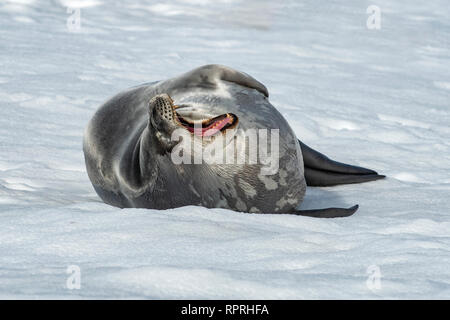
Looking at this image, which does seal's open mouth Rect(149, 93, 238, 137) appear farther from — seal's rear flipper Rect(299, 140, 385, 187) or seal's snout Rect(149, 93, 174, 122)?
seal's rear flipper Rect(299, 140, 385, 187)

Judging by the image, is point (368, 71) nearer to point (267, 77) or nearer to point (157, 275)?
point (267, 77)

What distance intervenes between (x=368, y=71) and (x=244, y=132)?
438cm

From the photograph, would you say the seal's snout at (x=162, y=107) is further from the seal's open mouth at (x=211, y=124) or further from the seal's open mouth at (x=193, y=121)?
the seal's open mouth at (x=211, y=124)

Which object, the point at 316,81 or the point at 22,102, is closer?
the point at 22,102

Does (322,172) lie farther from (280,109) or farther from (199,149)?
(280,109)

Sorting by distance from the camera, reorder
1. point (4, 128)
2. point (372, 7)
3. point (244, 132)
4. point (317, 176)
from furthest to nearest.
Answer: point (372, 7) < point (4, 128) < point (317, 176) < point (244, 132)

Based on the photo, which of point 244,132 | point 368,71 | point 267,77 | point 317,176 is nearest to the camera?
point 244,132

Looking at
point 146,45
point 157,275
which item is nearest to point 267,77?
point 146,45

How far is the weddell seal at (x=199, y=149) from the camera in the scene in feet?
11.3

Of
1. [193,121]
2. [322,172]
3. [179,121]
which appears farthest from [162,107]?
[322,172]

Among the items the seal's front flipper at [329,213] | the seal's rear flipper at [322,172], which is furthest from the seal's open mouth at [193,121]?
the seal's rear flipper at [322,172]

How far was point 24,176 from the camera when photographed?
4359mm

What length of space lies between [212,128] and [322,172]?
1.10 meters

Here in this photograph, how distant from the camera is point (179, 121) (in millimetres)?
3311
